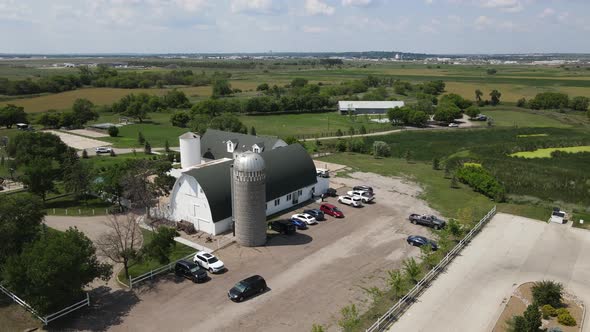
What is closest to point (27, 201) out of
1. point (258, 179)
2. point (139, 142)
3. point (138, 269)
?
point (138, 269)

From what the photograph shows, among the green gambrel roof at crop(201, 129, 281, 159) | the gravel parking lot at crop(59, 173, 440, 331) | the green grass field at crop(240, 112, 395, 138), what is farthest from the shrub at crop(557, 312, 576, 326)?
the green grass field at crop(240, 112, 395, 138)

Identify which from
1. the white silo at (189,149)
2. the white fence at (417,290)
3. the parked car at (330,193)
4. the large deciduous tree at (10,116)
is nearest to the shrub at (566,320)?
the white fence at (417,290)

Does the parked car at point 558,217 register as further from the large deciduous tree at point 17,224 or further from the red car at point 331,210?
the large deciduous tree at point 17,224

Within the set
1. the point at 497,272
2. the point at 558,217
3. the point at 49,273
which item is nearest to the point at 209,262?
the point at 49,273

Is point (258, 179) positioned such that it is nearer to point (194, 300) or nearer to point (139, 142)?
point (194, 300)

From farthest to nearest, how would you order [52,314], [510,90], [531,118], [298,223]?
[510,90] < [531,118] < [298,223] < [52,314]

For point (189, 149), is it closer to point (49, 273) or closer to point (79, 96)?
point (49, 273)

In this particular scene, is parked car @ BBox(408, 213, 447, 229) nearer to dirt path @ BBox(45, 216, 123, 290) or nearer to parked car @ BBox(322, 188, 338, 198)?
parked car @ BBox(322, 188, 338, 198)
